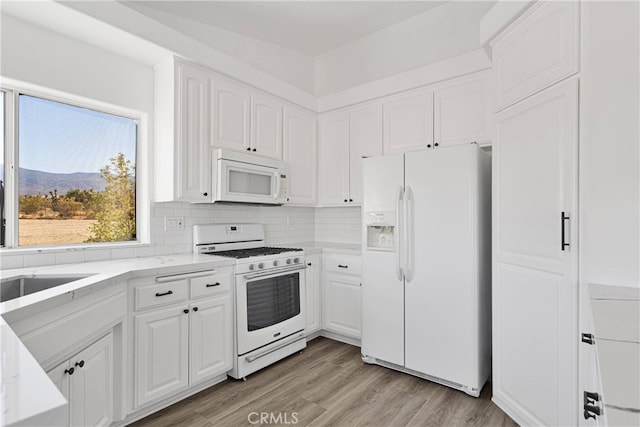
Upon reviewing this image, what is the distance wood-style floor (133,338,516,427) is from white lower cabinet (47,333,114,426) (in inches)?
16.2

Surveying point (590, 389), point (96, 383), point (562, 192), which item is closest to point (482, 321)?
point (590, 389)

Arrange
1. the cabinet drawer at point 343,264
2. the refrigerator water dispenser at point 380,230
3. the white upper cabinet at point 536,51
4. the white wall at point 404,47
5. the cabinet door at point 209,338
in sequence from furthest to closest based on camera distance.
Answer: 1. the cabinet drawer at point 343,264
2. the white wall at point 404,47
3. the refrigerator water dispenser at point 380,230
4. the cabinet door at point 209,338
5. the white upper cabinet at point 536,51

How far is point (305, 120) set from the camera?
363 cm

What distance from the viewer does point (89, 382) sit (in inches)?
63.7

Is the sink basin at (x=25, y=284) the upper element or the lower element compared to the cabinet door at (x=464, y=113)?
lower

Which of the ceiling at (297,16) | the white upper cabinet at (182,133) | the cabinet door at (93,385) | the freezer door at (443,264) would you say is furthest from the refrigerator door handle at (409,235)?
the cabinet door at (93,385)

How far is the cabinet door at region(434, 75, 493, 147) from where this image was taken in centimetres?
270

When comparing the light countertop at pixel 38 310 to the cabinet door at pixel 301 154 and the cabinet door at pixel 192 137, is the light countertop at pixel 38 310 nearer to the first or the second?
the cabinet door at pixel 192 137

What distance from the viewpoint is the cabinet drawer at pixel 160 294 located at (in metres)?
2.04

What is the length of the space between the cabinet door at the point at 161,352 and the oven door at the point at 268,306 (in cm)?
44

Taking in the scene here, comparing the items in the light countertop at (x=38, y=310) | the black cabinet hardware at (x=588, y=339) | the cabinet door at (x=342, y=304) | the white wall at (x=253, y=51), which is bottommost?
the cabinet door at (x=342, y=304)

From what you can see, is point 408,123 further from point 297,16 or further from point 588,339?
point 588,339

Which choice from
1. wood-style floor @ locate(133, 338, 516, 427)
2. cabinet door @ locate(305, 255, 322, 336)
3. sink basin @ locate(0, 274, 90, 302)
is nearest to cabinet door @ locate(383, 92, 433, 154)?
cabinet door @ locate(305, 255, 322, 336)

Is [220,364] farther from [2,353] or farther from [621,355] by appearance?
[621,355]
